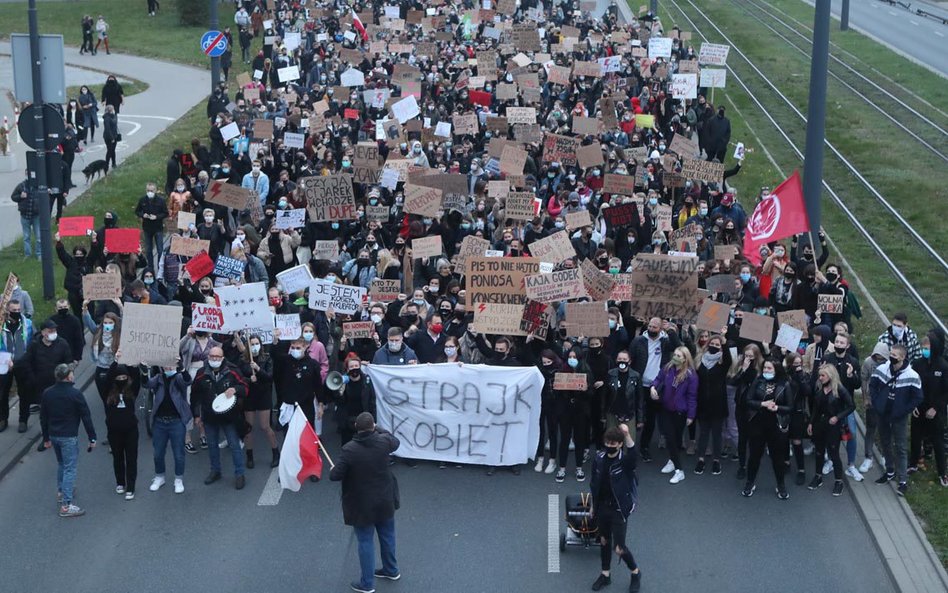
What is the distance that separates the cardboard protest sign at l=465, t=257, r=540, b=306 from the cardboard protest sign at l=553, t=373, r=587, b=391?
2231mm

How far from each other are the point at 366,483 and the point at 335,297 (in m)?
5.21

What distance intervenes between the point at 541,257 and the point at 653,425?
3622mm

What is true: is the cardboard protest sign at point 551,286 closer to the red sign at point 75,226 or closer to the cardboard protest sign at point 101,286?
the cardboard protest sign at point 101,286

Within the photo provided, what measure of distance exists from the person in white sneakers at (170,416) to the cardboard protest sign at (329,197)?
263 inches

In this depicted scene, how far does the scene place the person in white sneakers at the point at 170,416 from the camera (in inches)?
519

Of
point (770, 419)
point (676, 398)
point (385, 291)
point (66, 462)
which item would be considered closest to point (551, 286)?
point (676, 398)

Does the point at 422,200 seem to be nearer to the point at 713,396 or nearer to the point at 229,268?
the point at 229,268

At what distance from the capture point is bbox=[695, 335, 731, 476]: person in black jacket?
1384 centimetres

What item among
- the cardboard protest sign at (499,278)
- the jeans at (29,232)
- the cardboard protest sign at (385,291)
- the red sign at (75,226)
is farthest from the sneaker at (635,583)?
the jeans at (29,232)

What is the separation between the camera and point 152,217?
20656mm

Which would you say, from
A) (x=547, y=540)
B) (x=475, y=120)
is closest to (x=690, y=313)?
(x=547, y=540)

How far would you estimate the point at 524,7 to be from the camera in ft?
139

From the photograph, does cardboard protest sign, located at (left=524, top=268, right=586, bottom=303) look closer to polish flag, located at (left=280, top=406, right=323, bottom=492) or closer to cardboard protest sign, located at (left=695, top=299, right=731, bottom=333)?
cardboard protest sign, located at (left=695, top=299, right=731, bottom=333)

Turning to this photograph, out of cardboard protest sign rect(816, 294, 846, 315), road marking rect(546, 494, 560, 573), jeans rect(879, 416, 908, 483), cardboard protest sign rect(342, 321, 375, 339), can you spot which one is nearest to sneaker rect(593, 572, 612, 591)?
road marking rect(546, 494, 560, 573)
